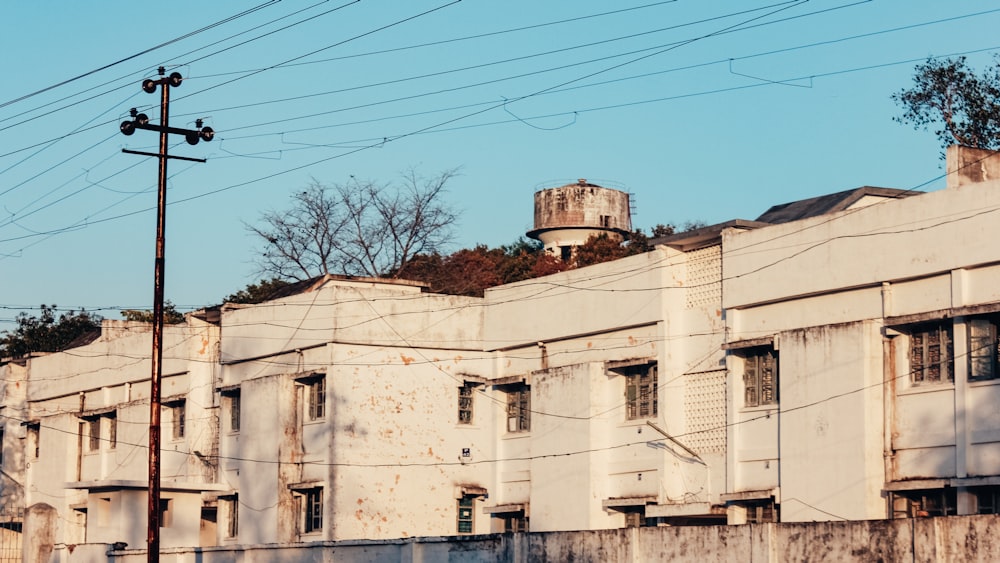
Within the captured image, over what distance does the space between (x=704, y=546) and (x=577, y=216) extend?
5084 cm

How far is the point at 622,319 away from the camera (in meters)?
35.1

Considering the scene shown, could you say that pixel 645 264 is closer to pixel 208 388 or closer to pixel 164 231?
pixel 164 231

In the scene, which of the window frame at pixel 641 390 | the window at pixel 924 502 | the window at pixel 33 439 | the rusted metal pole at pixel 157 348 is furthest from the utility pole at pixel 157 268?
the window at pixel 33 439

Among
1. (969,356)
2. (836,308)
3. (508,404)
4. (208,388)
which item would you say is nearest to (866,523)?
(969,356)

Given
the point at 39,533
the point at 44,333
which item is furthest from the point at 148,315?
the point at 39,533

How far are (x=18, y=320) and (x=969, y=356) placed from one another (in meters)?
54.8

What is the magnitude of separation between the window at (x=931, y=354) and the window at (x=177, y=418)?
80.8 feet

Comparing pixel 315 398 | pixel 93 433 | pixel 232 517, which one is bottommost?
pixel 232 517

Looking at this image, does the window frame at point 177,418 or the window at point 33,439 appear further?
the window at point 33,439

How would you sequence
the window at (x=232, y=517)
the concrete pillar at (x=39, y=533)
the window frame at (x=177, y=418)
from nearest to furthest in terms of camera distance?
the concrete pillar at (x=39, y=533) < the window at (x=232, y=517) < the window frame at (x=177, y=418)

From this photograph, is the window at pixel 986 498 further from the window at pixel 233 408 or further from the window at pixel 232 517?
the window at pixel 233 408

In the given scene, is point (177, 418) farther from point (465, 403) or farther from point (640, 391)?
point (640, 391)

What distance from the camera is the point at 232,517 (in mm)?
42188

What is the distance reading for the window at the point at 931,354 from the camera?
28.1 m
